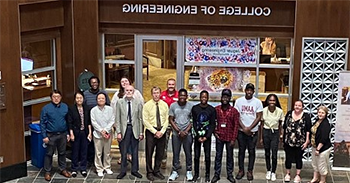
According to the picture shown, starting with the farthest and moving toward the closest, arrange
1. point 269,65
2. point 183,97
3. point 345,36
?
point 269,65, point 345,36, point 183,97

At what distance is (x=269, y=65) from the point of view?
1259 cm

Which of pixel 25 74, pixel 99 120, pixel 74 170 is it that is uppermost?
pixel 25 74

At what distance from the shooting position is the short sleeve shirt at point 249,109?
36.8 feet

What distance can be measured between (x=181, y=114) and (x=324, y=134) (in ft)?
8.49

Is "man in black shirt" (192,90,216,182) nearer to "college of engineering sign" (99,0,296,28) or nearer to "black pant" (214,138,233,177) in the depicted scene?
"black pant" (214,138,233,177)

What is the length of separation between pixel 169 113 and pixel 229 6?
2.58 metres

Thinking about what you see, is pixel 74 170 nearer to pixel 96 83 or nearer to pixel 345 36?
pixel 96 83

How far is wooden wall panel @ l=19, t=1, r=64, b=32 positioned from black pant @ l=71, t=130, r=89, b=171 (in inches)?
86.5

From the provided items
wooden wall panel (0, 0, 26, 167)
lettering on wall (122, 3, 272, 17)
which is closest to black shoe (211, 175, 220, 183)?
lettering on wall (122, 3, 272, 17)

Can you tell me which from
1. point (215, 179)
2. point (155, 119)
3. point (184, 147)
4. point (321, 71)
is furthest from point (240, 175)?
point (321, 71)

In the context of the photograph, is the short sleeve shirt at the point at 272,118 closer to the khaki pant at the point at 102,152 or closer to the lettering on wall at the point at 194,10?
the lettering on wall at the point at 194,10

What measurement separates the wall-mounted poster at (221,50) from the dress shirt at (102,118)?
2.38 meters

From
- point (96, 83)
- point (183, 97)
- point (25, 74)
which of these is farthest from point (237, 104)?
point (25, 74)

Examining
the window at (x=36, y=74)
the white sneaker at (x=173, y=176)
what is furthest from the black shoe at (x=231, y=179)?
the window at (x=36, y=74)
